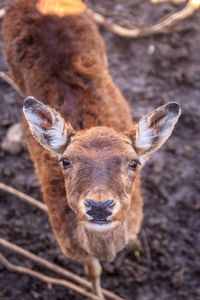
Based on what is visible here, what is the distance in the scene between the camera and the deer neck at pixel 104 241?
3.68 m

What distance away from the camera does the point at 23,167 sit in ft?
19.5

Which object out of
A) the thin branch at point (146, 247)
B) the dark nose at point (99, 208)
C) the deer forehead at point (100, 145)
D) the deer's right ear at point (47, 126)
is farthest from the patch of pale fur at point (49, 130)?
the thin branch at point (146, 247)

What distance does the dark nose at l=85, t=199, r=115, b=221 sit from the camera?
9.43ft

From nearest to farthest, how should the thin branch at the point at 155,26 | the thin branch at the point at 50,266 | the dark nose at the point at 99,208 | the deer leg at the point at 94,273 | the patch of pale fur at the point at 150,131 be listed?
the dark nose at the point at 99,208 → the patch of pale fur at the point at 150,131 → the deer leg at the point at 94,273 → the thin branch at the point at 50,266 → the thin branch at the point at 155,26

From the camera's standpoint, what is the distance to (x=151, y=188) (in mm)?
5617

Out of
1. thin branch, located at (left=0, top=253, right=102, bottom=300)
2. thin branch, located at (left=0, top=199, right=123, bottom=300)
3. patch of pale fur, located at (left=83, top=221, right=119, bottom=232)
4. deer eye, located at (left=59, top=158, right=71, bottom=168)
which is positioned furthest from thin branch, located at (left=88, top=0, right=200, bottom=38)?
patch of pale fur, located at (left=83, top=221, right=119, bottom=232)

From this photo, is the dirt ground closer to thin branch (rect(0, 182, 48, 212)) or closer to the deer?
thin branch (rect(0, 182, 48, 212))

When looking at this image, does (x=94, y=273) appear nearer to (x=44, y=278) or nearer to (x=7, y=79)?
(x=44, y=278)

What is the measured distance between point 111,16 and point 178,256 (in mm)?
5257

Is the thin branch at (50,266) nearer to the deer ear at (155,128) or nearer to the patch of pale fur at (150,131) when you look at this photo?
the deer ear at (155,128)

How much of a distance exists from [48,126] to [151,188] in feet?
8.50

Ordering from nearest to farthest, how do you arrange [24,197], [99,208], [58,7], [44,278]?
[99,208] → [44,278] → [58,7] → [24,197]

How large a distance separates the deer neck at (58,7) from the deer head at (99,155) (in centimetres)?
221

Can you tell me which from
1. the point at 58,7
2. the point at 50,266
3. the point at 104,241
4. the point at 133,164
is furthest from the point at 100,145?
the point at 58,7
